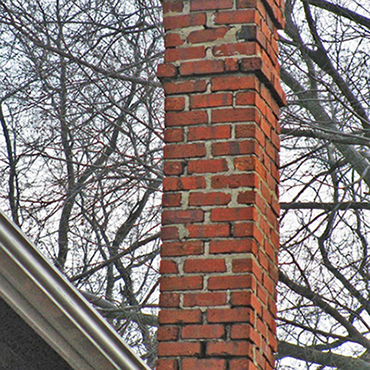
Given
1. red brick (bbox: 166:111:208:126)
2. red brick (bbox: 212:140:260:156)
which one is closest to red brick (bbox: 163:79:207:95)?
red brick (bbox: 166:111:208:126)

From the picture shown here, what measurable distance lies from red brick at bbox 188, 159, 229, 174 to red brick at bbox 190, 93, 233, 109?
1.00 ft

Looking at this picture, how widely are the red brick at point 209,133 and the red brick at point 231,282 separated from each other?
735 mm

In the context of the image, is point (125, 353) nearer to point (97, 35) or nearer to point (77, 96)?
point (77, 96)

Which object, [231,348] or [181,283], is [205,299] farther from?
[231,348]

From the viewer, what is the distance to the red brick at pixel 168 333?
4.40 m

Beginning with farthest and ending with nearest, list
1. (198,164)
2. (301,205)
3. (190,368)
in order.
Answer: (301,205) < (198,164) < (190,368)

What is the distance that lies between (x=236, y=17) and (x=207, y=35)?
18 cm

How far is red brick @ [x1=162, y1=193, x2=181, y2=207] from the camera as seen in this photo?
15.1ft

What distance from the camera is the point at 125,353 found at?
348cm

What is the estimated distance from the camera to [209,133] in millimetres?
4664

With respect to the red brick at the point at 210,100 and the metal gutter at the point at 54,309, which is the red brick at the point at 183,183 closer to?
the red brick at the point at 210,100

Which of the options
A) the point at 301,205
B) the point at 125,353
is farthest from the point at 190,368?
the point at 301,205

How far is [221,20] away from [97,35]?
22.1 feet

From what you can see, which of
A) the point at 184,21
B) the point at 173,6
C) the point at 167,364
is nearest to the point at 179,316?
the point at 167,364
